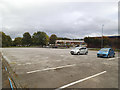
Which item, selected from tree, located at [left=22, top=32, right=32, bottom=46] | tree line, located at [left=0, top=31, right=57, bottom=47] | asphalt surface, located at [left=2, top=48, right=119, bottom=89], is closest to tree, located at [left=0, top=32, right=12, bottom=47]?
tree line, located at [left=0, top=31, right=57, bottom=47]

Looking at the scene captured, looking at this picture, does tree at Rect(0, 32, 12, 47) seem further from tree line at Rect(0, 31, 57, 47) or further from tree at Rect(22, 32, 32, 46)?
tree at Rect(22, 32, 32, 46)

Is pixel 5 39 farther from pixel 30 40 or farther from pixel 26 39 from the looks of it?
pixel 30 40

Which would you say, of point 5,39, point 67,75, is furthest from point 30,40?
point 67,75

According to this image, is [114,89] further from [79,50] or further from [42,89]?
[79,50]

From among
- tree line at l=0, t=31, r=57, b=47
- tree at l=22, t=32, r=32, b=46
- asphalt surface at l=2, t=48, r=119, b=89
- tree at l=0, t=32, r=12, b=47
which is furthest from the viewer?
tree at l=22, t=32, r=32, b=46

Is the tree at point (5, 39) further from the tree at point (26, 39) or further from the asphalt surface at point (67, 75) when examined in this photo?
the asphalt surface at point (67, 75)

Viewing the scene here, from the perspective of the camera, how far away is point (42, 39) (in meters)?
63.0

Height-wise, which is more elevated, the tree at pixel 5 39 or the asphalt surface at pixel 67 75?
the tree at pixel 5 39

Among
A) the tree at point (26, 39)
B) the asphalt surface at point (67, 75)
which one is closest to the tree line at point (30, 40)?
the tree at point (26, 39)

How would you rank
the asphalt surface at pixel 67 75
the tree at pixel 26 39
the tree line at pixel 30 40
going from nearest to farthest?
the asphalt surface at pixel 67 75 < the tree line at pixel 30 40 < the tree at pixel 26 39

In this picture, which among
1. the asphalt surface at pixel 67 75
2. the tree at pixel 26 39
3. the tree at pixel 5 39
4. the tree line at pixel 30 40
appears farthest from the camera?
the tree at pixel 26 39

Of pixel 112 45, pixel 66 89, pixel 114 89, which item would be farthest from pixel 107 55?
pixel 112 45

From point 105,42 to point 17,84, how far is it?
136 feet

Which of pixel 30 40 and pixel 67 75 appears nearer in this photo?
pixel 67 75
